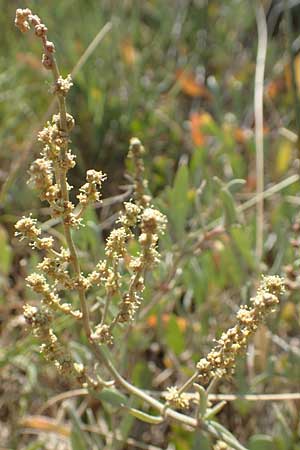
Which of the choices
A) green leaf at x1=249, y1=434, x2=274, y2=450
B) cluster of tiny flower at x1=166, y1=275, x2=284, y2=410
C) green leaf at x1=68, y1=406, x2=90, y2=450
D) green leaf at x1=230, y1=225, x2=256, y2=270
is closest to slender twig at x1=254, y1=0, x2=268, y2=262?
green leaf at x1=230, y1=225, x2=256, y2=270

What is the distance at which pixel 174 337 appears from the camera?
4.70ft

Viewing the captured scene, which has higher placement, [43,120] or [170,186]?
[43,120]

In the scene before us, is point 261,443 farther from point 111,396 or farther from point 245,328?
point 245,328

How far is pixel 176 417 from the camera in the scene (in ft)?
3.12

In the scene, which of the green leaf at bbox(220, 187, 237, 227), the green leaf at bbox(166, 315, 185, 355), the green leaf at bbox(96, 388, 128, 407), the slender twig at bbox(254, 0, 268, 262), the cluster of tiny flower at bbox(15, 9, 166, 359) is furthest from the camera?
the slender twig at bbox(254, 0, 268, 262)

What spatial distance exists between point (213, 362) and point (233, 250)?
2.23ft

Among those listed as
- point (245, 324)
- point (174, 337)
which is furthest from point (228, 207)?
point (245, 324)

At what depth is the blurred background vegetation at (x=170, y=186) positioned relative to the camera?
4.53 feet

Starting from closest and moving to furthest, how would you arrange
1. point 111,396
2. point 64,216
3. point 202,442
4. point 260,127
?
1. point 64,216
2. point 111,396
3. point 202,442
4. point 260,127

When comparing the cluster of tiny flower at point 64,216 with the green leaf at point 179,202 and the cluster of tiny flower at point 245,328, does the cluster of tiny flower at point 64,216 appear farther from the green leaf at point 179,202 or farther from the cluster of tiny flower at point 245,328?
the green leaf at point 179,202

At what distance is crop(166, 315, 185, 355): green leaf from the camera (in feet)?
4.64

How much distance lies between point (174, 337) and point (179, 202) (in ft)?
0.91

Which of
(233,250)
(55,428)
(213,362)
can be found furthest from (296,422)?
(213,362)

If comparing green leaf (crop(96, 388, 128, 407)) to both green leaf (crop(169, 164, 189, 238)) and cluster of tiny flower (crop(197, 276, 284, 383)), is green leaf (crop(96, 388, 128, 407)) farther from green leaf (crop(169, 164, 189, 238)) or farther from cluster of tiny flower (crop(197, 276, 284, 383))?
green leaf (crop(169, 164, 189, 238))
